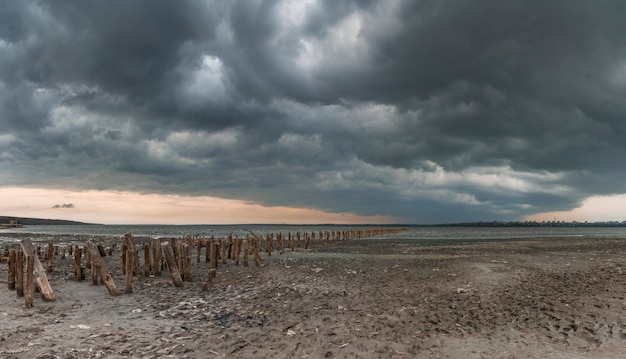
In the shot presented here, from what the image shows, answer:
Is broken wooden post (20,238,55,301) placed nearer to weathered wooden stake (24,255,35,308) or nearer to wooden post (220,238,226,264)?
weathered wooden stake (24,255,35,308)

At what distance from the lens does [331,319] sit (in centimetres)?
1034

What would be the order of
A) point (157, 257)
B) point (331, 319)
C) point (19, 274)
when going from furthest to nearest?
point (157, 257) → point (19, 274) → point (331, 319)

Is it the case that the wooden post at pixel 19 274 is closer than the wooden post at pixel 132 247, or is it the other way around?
the wooden post at pixel 19 274

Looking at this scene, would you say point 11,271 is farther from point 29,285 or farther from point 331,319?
point 331,319

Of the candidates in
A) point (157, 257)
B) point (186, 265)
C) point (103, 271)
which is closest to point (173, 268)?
point (186, 265)

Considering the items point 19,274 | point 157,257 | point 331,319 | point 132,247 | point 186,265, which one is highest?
point 132,247

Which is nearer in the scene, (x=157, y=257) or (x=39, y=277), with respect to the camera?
(x=39, y=277)

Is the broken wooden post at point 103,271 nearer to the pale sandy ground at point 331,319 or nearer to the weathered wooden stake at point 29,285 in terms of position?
the pale sandy ground at point 331,319

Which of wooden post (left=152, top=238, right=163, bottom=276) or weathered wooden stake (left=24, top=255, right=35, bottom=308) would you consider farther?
wooden post (left=152, top=238, right=163, bottom=276)

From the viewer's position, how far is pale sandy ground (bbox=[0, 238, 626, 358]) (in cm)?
810

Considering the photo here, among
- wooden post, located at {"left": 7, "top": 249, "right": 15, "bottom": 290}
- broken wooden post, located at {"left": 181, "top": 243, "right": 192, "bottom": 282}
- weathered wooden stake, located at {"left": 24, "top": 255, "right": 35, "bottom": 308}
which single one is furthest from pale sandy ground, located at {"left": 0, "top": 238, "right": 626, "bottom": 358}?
broken wooden post, located at {"left": 181, "top": 243, "right": 192, "bottom": 282}

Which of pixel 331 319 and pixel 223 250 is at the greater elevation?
pixel 223 250

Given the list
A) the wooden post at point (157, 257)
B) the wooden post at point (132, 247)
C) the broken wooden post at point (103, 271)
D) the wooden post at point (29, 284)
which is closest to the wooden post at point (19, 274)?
the wooden post at point (29, 284)

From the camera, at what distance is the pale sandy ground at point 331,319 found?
8102mm
